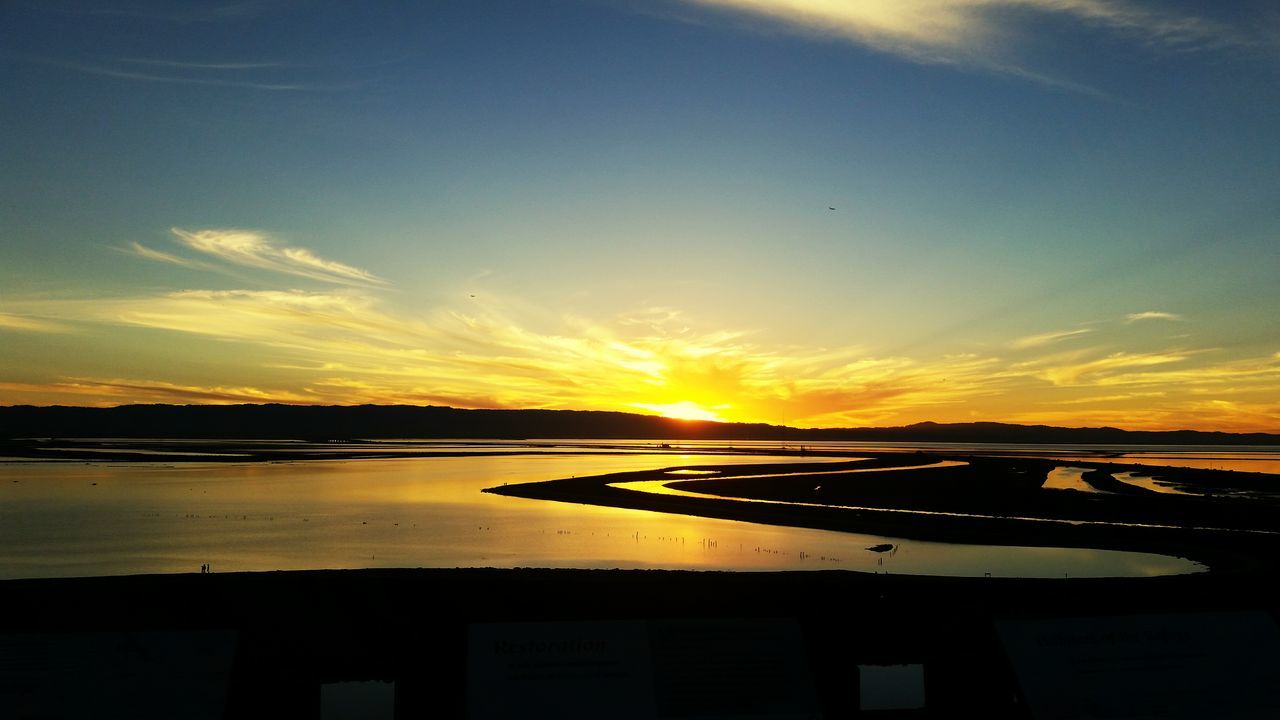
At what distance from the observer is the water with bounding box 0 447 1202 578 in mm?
25953

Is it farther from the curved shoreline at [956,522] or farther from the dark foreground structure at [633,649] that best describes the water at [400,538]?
the dark foreground structure at [633,649]

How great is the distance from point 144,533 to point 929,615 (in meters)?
31.4

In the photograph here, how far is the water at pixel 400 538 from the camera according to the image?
25953 millimetres

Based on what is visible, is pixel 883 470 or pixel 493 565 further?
pixel 883 470

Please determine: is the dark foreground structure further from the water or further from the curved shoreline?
the curved shoreline

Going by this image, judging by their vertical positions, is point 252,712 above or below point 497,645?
below

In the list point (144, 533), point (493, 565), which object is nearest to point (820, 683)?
point (493, 565)

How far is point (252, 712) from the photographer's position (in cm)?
886

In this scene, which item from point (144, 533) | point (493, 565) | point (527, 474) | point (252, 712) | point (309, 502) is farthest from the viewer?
point (527, 474)

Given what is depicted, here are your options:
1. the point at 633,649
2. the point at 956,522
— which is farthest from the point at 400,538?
the point at 633,649

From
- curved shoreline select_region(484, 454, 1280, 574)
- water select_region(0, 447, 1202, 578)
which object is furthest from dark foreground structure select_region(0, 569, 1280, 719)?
curved shoreline select_region(484, 454, 1280, 574)

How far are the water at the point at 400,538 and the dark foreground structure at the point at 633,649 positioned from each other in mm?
13376

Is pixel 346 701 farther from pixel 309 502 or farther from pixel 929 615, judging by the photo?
pixel 309 502

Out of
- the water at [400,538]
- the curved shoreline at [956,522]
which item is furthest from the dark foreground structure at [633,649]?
the curved shoreline at [956,522]
